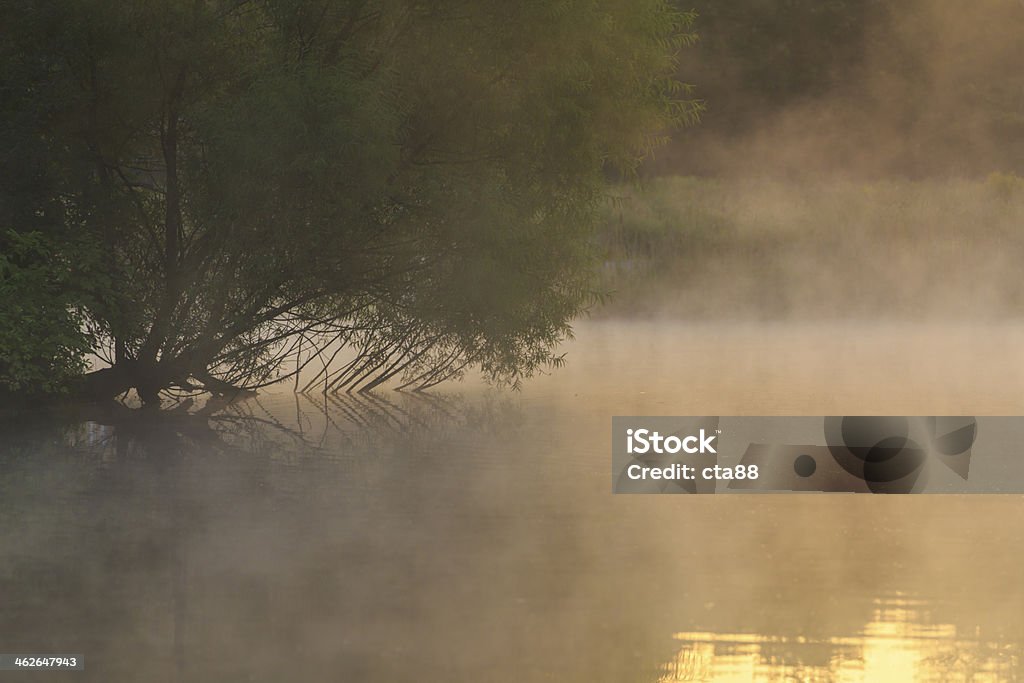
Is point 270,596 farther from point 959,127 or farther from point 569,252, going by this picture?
point 959,127

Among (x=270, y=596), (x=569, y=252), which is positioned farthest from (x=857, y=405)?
(x=270, y=596)

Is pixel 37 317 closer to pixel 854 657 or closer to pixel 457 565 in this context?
pixel 457 565

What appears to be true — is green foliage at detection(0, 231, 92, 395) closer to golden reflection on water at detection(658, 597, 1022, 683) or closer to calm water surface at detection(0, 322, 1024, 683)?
calm water surface at detection(0, 322, 1024, 683)

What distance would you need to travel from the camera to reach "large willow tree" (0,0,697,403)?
46.2 ft

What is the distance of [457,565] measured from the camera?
8273mm

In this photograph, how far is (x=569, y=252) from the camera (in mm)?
15828

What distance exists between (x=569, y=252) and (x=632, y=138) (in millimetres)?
1353

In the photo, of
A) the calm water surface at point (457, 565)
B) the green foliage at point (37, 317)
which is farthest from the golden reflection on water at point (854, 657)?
the green foliage at point (37, 317)
